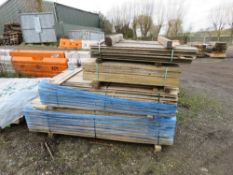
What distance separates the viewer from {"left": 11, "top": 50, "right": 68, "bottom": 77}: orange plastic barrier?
196 inches

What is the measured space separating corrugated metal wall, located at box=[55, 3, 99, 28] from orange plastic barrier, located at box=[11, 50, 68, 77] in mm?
14363

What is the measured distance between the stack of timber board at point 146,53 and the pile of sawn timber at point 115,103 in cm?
5

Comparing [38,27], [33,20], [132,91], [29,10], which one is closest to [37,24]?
[38,27]

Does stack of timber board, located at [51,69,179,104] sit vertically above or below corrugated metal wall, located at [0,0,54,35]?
below

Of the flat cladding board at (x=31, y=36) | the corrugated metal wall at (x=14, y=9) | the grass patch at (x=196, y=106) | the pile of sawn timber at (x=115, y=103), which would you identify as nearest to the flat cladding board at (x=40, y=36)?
the flat cladding board at (x=31, y=36)

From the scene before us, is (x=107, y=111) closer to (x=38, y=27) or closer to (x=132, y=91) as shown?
(x=132, y=91)

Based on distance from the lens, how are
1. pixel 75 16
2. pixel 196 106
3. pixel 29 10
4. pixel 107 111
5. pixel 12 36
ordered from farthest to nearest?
pixel 75 16 < pixel 29 10 < pixel 12 36 < pixel 196 106 < pixel 107 111

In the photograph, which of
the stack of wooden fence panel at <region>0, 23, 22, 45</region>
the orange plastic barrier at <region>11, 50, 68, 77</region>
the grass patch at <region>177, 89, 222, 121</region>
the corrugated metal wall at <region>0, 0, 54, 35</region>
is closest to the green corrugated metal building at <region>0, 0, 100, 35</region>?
the corrugated metal wall at <region>0, 0, 54, 35</region>

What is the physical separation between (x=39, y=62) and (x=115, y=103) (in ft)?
12.1

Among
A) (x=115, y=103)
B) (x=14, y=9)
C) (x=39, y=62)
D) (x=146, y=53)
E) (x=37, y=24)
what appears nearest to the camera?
(x=146, y=53)

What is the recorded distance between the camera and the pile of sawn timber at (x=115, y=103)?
223 centimetres

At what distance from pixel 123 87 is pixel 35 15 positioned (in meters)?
12.4

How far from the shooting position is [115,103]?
234cm

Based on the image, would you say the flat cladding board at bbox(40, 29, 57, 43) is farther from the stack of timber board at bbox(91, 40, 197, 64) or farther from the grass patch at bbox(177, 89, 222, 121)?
the stack of timber board at bbox(91, 40, 197, 64)
